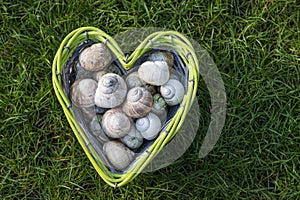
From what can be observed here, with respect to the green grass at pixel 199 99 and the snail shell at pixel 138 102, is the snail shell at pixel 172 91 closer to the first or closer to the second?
the snail shell at pixel 138 102

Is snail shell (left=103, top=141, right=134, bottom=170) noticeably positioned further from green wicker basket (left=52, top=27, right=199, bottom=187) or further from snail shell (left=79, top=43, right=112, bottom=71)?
snail shell (left=79, top=43, right=112, bottom=71)

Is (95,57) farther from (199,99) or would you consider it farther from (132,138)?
(199,99)

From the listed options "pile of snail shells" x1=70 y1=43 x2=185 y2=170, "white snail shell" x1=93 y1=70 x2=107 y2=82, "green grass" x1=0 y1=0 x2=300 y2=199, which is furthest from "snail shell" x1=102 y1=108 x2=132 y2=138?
"green grass" x1=0 y1=0 x2=300 y2=199

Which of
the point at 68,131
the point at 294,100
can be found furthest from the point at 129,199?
the point at 294,100

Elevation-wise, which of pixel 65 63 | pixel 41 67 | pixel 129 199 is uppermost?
pixel 65 63

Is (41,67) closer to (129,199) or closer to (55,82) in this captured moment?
(55,82)

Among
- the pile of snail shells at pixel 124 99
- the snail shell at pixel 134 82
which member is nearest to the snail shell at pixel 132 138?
the pile of snail shells at pixel 124 99
